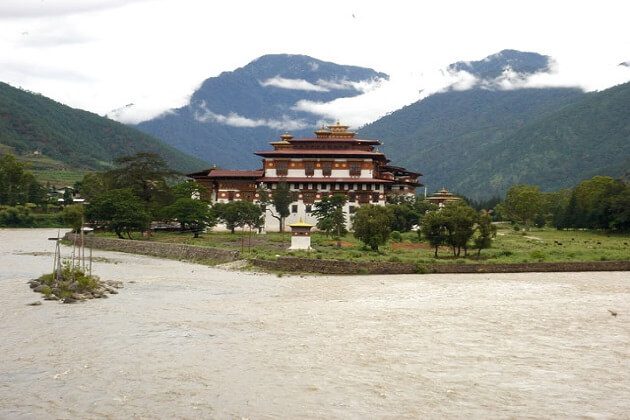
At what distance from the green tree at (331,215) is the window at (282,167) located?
5864 mm

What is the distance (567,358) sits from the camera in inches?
976

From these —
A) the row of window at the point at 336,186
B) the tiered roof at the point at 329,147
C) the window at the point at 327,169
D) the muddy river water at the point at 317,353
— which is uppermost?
the tiered roof at the point at 329,147

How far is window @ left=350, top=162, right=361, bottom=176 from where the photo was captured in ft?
309

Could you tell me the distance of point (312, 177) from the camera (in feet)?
308

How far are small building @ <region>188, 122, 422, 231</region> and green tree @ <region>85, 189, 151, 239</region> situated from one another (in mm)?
18395

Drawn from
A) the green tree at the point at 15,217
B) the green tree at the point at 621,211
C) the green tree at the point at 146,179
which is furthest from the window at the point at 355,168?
the green tree at the point at 15,217

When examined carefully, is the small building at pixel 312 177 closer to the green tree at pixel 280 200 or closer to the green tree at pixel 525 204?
the green tree at pixel 280 200

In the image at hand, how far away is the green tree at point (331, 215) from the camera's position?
255ft

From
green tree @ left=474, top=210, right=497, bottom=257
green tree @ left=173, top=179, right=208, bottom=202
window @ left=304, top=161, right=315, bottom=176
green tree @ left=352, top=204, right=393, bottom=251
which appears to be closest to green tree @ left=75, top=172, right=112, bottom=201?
green tree @ left=173, top=179, right=208, bottom=202

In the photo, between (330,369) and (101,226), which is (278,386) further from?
(101,226)

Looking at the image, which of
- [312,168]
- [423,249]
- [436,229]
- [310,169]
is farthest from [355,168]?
[436,229]

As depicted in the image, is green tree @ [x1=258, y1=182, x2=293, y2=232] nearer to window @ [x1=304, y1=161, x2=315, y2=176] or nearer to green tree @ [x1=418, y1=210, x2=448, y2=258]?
window @ [x1=304, y1=161, x2=315, y2=176]

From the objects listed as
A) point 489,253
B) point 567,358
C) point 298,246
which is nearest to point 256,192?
point 298,246

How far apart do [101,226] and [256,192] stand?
1953cm
